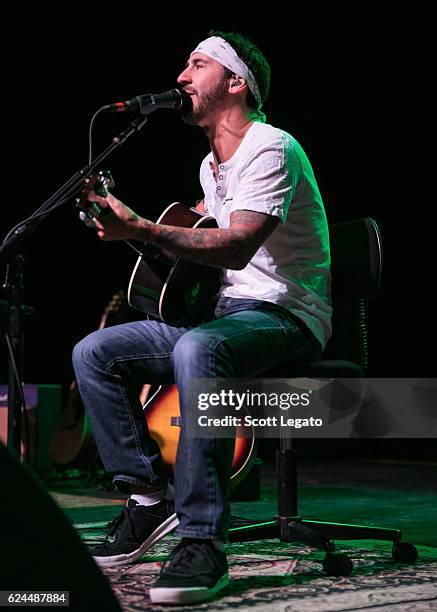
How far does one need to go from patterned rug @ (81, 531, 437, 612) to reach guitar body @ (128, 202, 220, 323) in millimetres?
628

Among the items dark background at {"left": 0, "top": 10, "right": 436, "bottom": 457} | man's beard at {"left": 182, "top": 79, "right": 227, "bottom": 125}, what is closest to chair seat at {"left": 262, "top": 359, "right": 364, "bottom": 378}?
man's beard at {"left": 182, "top": 79, "right": 227, "bottom": 125}

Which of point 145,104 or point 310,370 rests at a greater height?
point 145,104

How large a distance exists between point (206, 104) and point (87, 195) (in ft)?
1.86

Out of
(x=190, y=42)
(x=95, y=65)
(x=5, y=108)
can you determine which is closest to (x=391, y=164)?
(x=190, y=42)

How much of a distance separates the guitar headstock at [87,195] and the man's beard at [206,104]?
1.53ft

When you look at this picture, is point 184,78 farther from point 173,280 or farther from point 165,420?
point 165,420

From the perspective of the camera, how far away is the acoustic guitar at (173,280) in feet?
6.45

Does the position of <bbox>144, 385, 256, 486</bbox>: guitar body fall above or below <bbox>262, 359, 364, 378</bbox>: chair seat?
below

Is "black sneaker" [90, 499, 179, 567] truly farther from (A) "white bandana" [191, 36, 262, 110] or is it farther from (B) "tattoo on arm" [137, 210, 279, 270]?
(A) "white bandana" [191, 36, 262, 110]

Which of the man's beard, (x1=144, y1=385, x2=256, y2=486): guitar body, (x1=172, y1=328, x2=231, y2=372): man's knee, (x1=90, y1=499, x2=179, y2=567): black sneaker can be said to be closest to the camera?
(x1=172, y1=328, x2=231, y2=372): man's knee

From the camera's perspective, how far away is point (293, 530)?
6.54ft

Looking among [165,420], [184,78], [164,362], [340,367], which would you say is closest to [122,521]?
[164,362]

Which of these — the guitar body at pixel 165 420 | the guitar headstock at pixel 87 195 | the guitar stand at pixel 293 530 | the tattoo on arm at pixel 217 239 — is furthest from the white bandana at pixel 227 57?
the guitar body at pixel 165 420

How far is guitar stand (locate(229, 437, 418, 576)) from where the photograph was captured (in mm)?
1939
